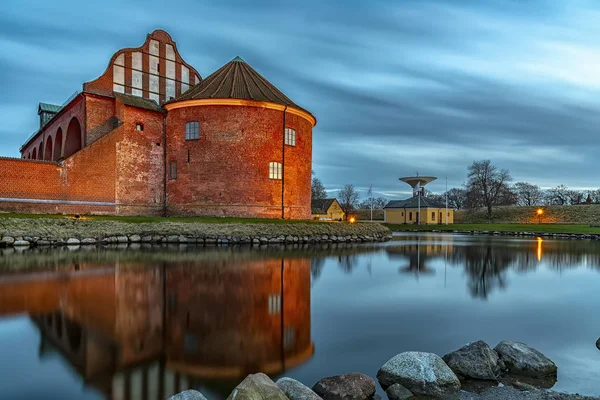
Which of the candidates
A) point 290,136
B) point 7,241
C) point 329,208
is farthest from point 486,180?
point 7,241

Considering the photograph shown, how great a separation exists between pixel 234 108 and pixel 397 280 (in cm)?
1859

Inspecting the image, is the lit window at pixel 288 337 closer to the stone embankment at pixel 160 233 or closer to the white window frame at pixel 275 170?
the stone embankment at pixel 160 233

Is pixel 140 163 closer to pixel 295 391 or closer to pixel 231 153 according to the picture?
pixel 231 153

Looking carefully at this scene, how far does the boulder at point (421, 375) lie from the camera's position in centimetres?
398

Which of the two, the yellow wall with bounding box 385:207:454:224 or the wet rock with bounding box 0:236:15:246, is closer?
the wet rock with bounding box 0:236:15:246

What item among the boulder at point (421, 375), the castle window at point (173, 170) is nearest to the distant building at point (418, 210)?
the castle window at point (173, 170)

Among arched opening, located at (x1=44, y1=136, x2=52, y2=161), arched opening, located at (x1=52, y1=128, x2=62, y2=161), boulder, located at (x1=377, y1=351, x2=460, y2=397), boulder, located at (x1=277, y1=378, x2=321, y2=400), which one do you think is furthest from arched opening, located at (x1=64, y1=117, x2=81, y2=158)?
boulder, located at (x1=377, y1=351, x2=460, y2=397)

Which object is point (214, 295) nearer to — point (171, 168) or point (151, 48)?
point (171, 168)

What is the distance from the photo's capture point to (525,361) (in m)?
4.52

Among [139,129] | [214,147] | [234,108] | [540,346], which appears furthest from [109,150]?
[540,346]

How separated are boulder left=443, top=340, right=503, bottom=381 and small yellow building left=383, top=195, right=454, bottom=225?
5728cm

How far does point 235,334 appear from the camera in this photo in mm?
5359

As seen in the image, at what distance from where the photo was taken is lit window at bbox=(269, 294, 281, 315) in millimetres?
6765

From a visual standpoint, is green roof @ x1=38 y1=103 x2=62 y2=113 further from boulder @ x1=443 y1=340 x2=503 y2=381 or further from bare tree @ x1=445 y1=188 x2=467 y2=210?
bare tree @ x1=445 y1=188 x2=467 y2=210
